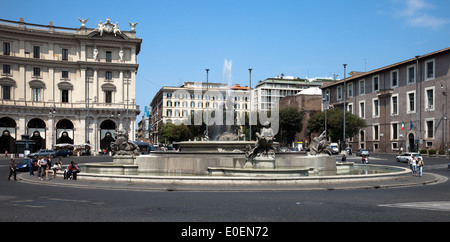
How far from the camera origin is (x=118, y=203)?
12258 mm

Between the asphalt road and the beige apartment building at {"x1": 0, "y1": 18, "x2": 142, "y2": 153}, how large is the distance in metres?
52.2

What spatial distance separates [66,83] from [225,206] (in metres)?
62.8

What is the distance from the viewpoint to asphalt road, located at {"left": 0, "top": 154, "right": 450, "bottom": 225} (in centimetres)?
973

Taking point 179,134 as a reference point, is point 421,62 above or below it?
above

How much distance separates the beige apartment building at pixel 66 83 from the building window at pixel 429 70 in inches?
1783

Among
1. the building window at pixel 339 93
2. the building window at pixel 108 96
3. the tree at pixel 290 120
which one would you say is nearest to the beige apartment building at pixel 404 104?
the building window at pixel 339 93

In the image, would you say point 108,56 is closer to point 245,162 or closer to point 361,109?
point 361,109

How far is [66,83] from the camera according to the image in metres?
68.0

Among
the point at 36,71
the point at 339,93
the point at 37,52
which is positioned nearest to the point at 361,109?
the point at 339,93

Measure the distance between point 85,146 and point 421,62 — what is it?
52.7m

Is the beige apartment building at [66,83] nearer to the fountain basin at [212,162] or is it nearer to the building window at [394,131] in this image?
the building window at [394,131]
